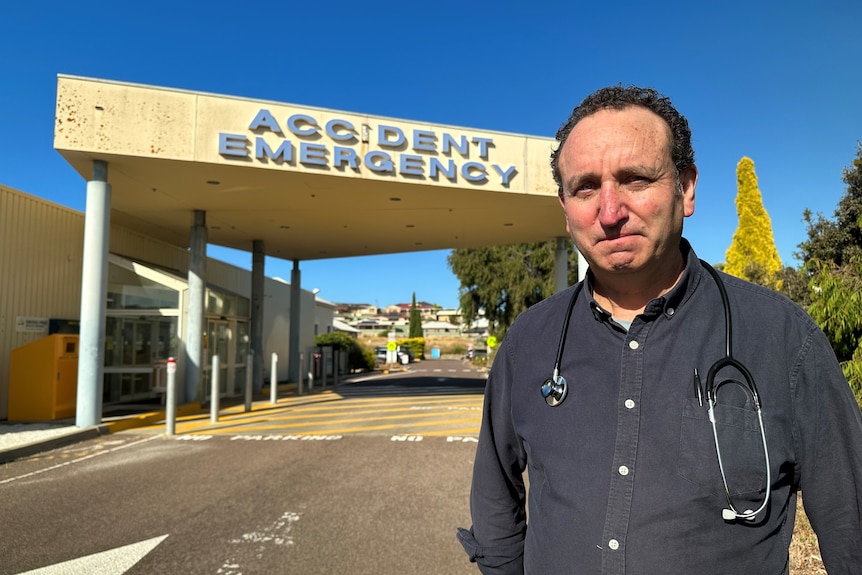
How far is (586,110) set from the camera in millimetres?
1593

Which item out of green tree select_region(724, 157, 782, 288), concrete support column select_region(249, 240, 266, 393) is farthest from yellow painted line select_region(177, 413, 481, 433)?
green tree select_region(724, 157, 782, 288)

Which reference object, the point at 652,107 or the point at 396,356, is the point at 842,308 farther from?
the point at 396,356

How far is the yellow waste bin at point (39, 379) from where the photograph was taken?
10.5m

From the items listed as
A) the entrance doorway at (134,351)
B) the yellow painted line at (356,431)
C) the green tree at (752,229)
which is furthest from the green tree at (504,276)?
the yellow painted line at (356,431)

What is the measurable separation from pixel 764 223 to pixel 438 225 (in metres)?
21.6

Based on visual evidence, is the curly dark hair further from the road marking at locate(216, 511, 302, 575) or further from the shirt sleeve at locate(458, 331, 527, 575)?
the road marking at locate(216, 511, 302, 575)

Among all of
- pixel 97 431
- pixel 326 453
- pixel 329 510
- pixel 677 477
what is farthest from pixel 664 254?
pixel 97 431

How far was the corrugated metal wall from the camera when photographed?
432 inches

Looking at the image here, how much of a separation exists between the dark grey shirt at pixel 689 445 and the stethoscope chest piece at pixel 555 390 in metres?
0.02

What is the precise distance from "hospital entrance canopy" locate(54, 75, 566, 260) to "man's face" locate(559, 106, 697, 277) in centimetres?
991

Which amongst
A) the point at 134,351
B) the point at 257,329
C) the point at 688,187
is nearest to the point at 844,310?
the point at 688,187

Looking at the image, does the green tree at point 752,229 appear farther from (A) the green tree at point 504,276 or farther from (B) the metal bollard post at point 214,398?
(B) the metal bollard post at point 214,398

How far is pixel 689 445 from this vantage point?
1.34 metres

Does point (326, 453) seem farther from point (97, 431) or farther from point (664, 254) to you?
point (664, 254)
